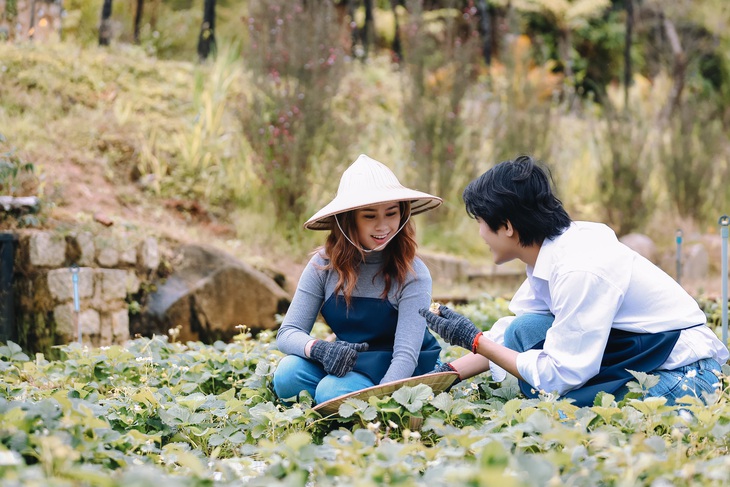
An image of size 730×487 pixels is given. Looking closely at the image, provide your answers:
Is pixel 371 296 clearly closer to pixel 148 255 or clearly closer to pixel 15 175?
pixel 148 255

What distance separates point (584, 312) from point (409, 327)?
646 millimetres

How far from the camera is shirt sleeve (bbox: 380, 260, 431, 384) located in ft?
9.09

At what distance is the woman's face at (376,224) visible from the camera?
9.45 feet

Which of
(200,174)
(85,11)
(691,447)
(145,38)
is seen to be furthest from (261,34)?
(85,11)

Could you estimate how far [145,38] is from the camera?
9.48 meters

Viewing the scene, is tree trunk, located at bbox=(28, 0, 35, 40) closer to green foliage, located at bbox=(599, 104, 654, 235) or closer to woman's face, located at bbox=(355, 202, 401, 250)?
green foliage, located at bbox=(599, 104, 654, 235)

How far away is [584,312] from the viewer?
2.44 metres

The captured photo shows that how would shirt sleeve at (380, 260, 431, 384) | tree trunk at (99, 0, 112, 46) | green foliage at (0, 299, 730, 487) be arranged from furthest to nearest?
tree trunk at (99, 0, 112, 46) → shirt sleeve at (380, 260, 431, 384) → green foliage at (0, 299, 730, 487)

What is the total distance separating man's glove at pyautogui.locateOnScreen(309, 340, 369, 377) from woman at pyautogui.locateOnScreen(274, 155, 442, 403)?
0.4 inches

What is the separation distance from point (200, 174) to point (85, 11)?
707 cm

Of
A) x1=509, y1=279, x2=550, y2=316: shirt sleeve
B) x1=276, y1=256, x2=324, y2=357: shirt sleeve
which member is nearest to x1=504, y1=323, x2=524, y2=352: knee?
x1=509, y1=279, x2=550, y2=316: shirt sleeve

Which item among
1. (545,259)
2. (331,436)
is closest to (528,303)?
(545,259)

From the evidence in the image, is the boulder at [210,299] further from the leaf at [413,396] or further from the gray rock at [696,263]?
the gray rock at [696,263]

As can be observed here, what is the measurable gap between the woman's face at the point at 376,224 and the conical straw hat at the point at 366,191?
0.06m
